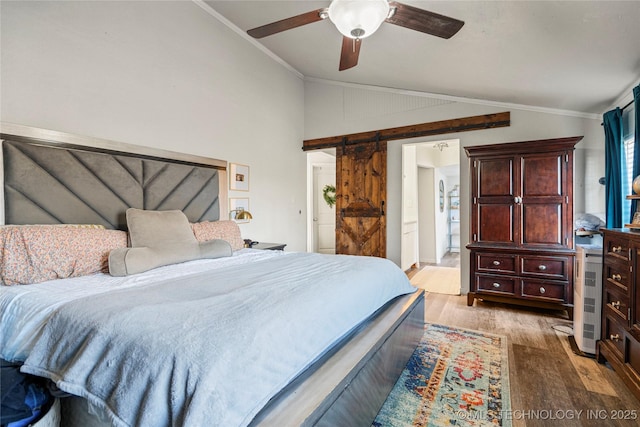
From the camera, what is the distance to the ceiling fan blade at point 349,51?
2193mm

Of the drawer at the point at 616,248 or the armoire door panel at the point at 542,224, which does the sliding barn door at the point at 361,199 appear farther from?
the drawer at the point at 616,248

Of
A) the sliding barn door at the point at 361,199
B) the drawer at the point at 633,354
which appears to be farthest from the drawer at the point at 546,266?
the sliding barn door at the point at 361,199

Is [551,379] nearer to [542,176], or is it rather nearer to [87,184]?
[542,176]

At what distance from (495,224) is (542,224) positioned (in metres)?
0.42

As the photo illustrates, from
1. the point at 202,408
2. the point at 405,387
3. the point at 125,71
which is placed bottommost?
the point at 405,387

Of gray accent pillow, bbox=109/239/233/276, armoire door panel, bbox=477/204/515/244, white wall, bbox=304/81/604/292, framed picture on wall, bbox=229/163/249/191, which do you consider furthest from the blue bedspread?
white wall, bbox=304/81/604/292

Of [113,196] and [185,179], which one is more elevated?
[185,179]

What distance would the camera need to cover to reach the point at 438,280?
466cm

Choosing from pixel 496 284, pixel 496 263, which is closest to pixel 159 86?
pixel 496 263

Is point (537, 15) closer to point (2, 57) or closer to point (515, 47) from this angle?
point (515, 47)

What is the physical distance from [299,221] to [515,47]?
3636 mm

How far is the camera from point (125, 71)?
8.67 ft

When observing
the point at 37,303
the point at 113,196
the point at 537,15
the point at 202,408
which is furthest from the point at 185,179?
the point at 537,15

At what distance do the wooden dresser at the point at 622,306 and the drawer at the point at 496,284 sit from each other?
1030 millimetres
